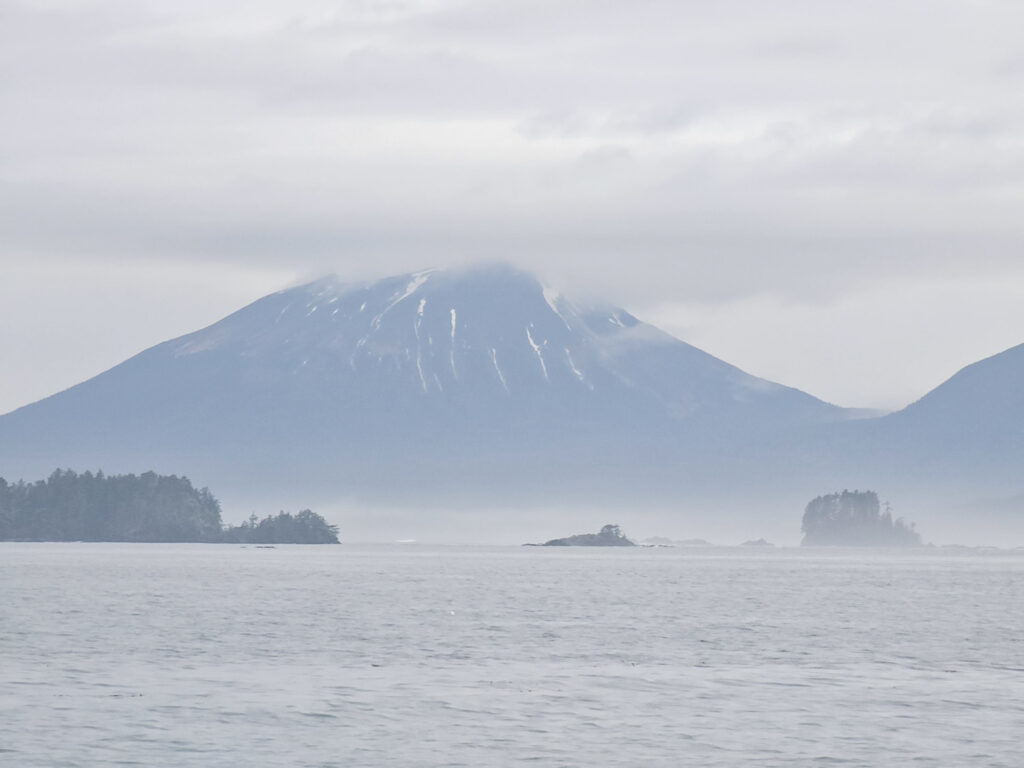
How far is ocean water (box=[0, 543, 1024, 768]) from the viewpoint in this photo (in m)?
47.9

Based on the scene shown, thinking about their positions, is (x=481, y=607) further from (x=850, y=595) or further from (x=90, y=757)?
(x=90, y=757)

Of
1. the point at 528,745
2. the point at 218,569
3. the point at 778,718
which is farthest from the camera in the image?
the point at 218,569

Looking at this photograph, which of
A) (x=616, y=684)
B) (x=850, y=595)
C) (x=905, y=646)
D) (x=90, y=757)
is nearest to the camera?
(x=90, y=757)

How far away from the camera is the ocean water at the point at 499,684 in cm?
4791

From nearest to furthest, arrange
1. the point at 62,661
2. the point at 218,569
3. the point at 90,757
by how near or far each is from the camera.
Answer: the point at 90,757 → the point at 62,661 → the point at 218,569

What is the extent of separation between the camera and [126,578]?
154500 millimetres

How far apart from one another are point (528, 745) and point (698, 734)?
5.41m

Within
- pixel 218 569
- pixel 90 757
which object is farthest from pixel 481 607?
pixel 218 569

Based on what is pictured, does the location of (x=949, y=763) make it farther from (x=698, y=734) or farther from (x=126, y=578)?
(x=126, y=578)

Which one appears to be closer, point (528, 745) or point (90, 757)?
point (90, 757)

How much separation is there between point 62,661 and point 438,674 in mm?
15052

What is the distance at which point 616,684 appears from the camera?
206 ft

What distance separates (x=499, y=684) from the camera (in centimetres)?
6228

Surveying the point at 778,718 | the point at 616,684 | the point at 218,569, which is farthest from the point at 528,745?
the point at 218,569
